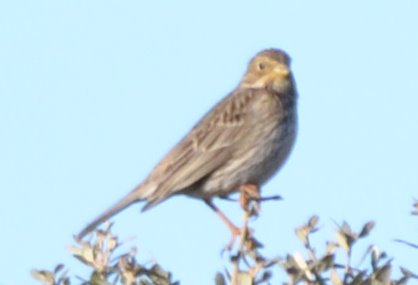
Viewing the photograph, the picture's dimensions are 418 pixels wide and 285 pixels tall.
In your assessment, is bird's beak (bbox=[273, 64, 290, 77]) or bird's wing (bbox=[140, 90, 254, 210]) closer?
bird's wing (bbox=[140, 90, 254, 210])

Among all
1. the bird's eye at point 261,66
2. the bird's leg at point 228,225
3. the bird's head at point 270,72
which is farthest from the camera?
the bird's eye at point 261,66

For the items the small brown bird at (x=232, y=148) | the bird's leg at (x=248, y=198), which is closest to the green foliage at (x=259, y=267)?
the bird's leg at (x=248, y=198)

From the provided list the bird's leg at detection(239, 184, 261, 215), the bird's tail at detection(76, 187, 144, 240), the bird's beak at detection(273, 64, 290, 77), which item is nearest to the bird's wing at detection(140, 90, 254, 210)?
the bird's tail at detection(76, 187, 144, 240)

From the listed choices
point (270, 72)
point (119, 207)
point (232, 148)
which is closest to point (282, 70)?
point (270, 72)

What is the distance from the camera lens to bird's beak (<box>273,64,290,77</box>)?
9176mm

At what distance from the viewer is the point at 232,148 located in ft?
27.8

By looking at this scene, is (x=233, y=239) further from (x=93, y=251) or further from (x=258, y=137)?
(x=93, y=251)

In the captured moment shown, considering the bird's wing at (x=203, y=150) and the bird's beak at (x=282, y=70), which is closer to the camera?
the bird's wing at (x=203, y=150)

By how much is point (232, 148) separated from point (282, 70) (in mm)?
1041

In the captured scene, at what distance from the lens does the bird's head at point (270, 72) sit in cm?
916

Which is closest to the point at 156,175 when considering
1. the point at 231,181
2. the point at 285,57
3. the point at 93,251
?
the point at 231,181

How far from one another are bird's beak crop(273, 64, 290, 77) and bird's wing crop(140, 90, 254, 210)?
0.92ft

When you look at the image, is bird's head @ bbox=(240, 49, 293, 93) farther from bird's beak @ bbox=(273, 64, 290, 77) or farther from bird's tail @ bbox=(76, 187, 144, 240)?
bird's tail @ bbox=(76, 187, 144, 240)

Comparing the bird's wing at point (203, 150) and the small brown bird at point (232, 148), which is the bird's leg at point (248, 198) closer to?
the small brown bird at point (232, 148)
